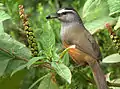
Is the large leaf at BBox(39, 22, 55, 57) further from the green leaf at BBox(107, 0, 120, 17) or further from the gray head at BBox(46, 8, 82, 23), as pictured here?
the gray head at BBox(46, 8, 82, 23)

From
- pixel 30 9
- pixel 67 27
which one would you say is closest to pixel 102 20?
pixel 67 27

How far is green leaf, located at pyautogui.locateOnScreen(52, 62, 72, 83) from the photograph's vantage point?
9.12 feet

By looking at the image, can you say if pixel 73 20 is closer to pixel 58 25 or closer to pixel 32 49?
pixel 58 25

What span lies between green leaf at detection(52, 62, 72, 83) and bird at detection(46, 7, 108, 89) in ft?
1.91

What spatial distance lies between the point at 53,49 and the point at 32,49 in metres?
0.16

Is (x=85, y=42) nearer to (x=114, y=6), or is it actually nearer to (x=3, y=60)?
(x=114, y=6)

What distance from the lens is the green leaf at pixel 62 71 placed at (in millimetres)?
2780

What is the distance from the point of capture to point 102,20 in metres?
3.69

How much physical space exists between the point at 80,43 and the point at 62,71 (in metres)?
1.02

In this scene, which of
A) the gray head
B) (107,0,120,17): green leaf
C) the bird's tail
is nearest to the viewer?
(107,0,120,17): green leaf

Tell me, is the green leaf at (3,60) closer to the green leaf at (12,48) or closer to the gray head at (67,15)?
the green leaf at (12,48)

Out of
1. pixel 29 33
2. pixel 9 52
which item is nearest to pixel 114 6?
pixel 29 33

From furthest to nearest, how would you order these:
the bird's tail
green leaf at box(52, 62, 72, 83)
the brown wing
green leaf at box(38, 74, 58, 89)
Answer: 1. the brown wing
2. the bird's tail
3. green leaf at box(38, 74, 58, 89)
4. green leaf at box(52, 62, 72, 83)

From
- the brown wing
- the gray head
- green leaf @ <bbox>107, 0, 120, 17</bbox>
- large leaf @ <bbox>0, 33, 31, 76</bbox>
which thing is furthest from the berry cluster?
the gray head
